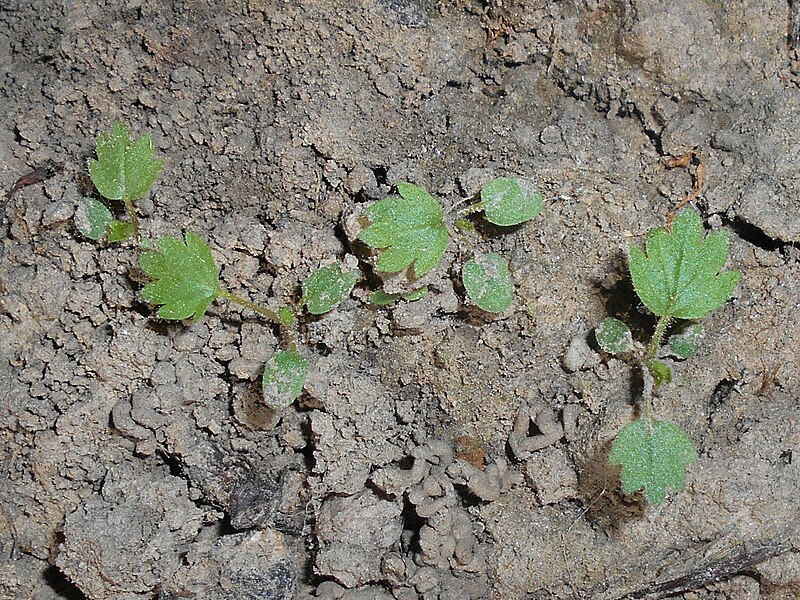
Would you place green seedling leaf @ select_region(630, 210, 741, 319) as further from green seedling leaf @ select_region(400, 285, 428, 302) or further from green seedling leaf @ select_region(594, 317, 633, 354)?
green seedling leaf @ select_region(400, 285, 428, 302)

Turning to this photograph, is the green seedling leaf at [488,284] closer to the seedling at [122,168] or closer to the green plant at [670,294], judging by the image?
the green plant at [670,294]

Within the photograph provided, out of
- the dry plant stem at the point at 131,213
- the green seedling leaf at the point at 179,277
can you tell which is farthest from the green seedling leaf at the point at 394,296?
the dry plant stem at the point at 131,213

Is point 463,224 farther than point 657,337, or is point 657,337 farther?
point 463,224

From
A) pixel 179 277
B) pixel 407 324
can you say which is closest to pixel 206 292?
pixel 179 277

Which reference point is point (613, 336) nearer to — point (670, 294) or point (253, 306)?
point (670, 294)

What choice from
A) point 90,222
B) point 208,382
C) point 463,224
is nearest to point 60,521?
point 208,382

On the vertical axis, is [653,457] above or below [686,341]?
below

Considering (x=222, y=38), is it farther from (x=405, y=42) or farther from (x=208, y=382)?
(x=208, y=382)
